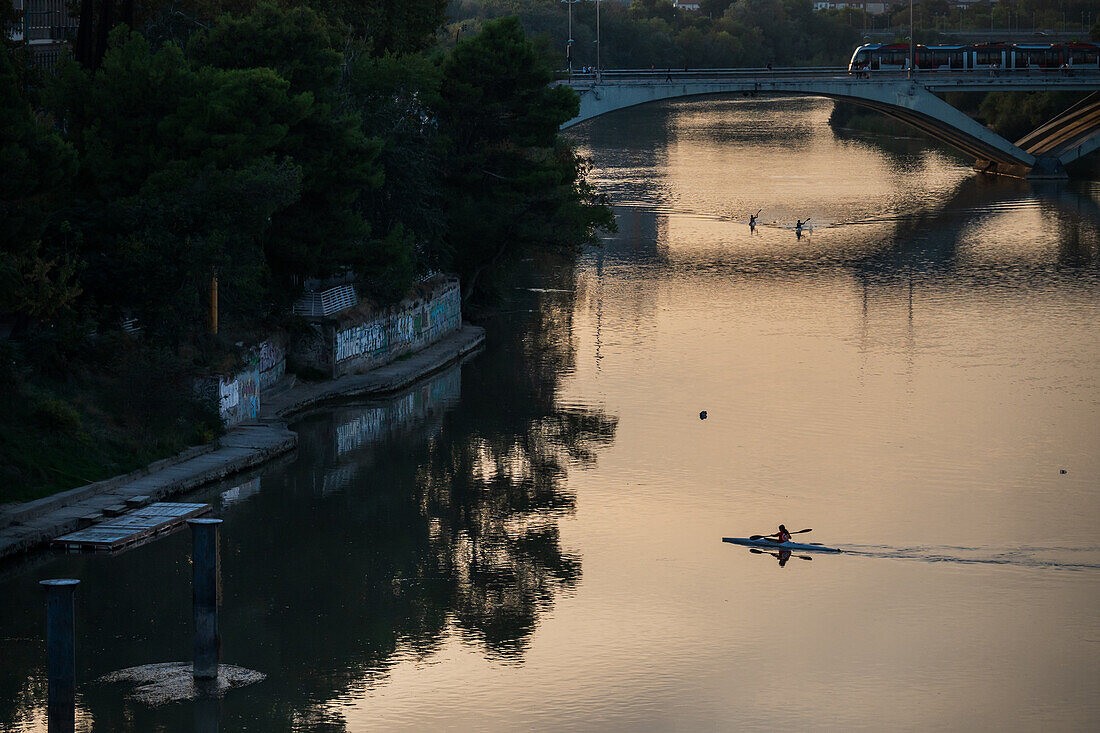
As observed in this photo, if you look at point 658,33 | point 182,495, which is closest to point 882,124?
point 658,33

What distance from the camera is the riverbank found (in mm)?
37281

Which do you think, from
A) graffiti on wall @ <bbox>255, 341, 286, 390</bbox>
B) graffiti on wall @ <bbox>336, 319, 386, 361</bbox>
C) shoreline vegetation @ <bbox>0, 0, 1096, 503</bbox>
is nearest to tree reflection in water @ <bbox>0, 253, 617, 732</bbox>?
graffiti on wall @ <bbox>255, 341, 286, 390</bbox>

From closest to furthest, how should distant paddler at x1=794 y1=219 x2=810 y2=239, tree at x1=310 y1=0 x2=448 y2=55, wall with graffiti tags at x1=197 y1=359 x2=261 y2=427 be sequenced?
wall with graffiti tags at x1=197 y1=359 x2=261 y2=427, tree at x1=310 y1=0 x2=448 y2=55, distant paddler at x1=794 y1=219 x2=810 y2=239

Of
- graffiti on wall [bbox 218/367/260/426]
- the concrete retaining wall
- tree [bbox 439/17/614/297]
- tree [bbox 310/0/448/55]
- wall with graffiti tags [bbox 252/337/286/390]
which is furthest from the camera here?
tree [bbox 310/0/448/55]

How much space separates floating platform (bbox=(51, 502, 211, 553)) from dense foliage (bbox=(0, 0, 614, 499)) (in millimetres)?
2806

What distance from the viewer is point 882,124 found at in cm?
17688

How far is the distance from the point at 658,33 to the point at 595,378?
141 metres

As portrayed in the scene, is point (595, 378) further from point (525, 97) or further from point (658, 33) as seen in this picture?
point (658, 33)

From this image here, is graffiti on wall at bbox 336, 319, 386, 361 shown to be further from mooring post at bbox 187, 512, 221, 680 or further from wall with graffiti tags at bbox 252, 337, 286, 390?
mooring post at bbox 187, 512, 221, 680

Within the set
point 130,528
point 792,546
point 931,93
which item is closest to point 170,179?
point 130,528

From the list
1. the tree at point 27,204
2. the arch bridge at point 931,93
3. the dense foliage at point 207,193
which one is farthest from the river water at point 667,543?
the arch bridge at point 931,93

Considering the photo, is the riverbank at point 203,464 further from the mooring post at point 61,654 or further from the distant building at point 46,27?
the distant building at point 46,27

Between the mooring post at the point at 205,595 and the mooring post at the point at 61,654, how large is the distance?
3161 mm

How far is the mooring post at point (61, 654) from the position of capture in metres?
25.8
